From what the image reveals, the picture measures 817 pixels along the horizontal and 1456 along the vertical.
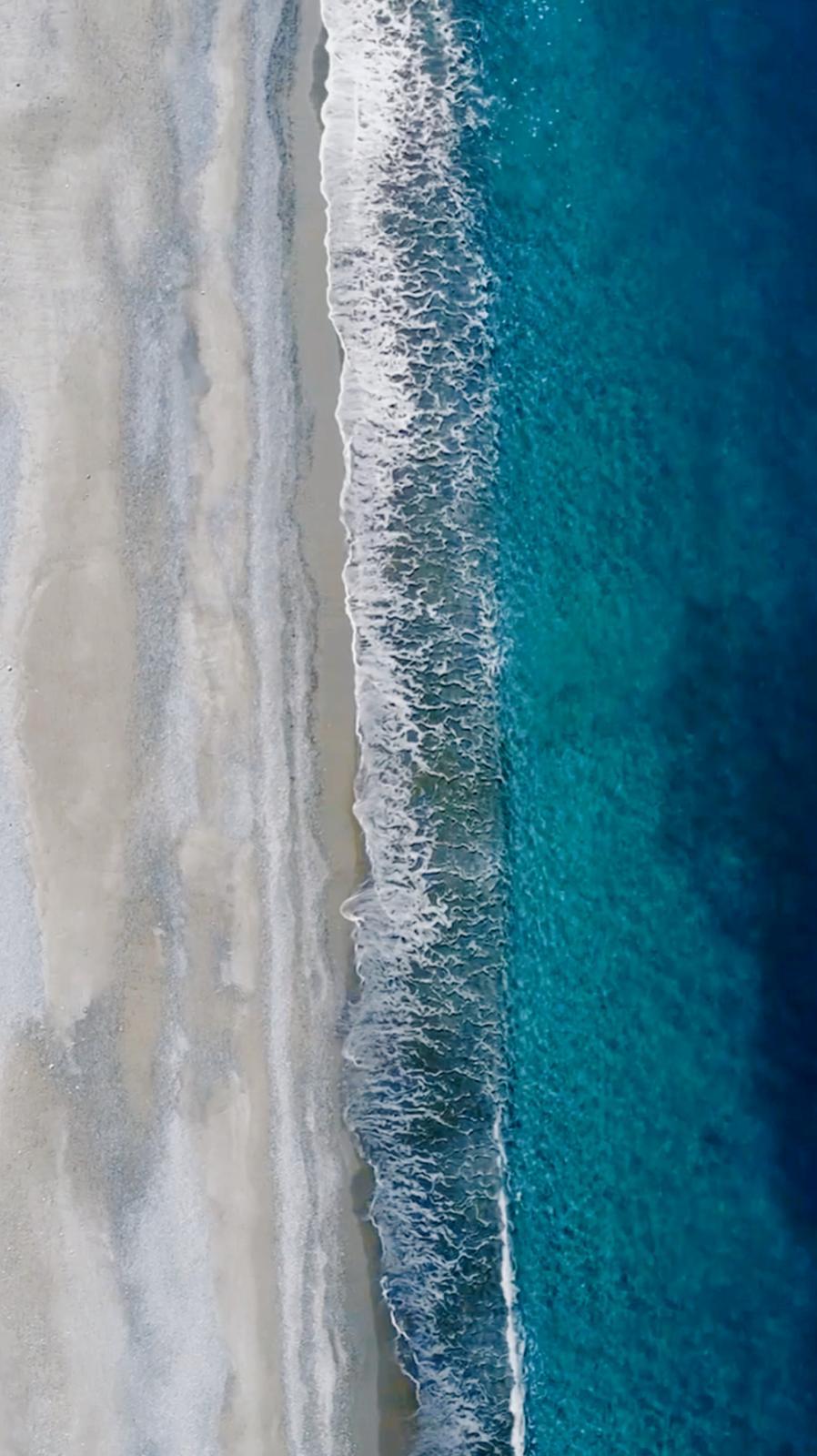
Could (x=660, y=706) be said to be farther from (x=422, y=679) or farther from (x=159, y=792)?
(x=159, y=792)

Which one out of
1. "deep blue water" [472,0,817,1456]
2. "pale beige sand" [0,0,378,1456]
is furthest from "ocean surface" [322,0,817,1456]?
"pale beige sand" [0,0,378,1456]

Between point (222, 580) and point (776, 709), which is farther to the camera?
point (776, 709)

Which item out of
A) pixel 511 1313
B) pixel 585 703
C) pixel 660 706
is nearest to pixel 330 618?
pixel 585 703

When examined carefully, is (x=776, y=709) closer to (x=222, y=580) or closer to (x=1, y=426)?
(x=222, y=580)

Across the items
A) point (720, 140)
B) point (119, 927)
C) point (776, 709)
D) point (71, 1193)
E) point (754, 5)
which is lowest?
point (71, 1193)

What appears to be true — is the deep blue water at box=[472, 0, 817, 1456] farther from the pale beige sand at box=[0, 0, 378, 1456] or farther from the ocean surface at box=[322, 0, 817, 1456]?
the pale beige sand at box=[0, 0, 378, 1456]

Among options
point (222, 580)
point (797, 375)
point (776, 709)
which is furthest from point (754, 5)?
point (222, 580)

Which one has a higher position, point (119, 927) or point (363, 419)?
point (363, 419)
